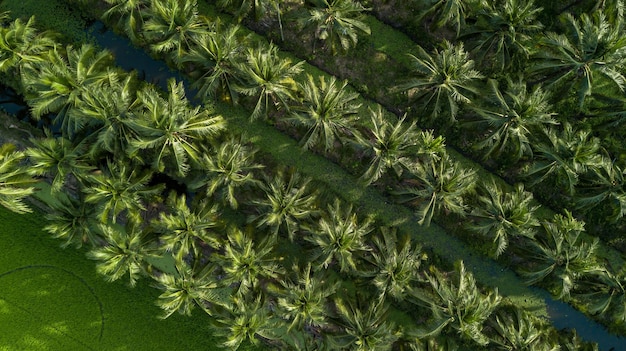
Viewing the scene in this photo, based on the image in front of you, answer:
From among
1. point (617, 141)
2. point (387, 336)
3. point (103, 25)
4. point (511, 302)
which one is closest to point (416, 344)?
point (387, 336)

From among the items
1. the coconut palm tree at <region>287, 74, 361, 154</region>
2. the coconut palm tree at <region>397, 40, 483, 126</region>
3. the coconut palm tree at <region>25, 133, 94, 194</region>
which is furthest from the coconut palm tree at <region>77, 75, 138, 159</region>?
the coconut palm tree at <region>397, 40, 483, 126</region>

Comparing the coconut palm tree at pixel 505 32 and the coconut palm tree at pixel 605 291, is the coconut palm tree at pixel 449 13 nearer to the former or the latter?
the coconut palm tree at pixel 505 32

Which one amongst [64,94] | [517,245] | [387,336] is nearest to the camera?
[64,94]

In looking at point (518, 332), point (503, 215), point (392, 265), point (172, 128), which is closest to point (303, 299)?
point (392, 265)

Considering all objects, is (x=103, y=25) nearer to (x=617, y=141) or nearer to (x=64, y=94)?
(x=64, y=94)

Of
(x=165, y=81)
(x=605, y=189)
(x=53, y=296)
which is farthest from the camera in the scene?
(x=165, y=81)

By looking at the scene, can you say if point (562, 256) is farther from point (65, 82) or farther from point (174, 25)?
point (65, 82)
